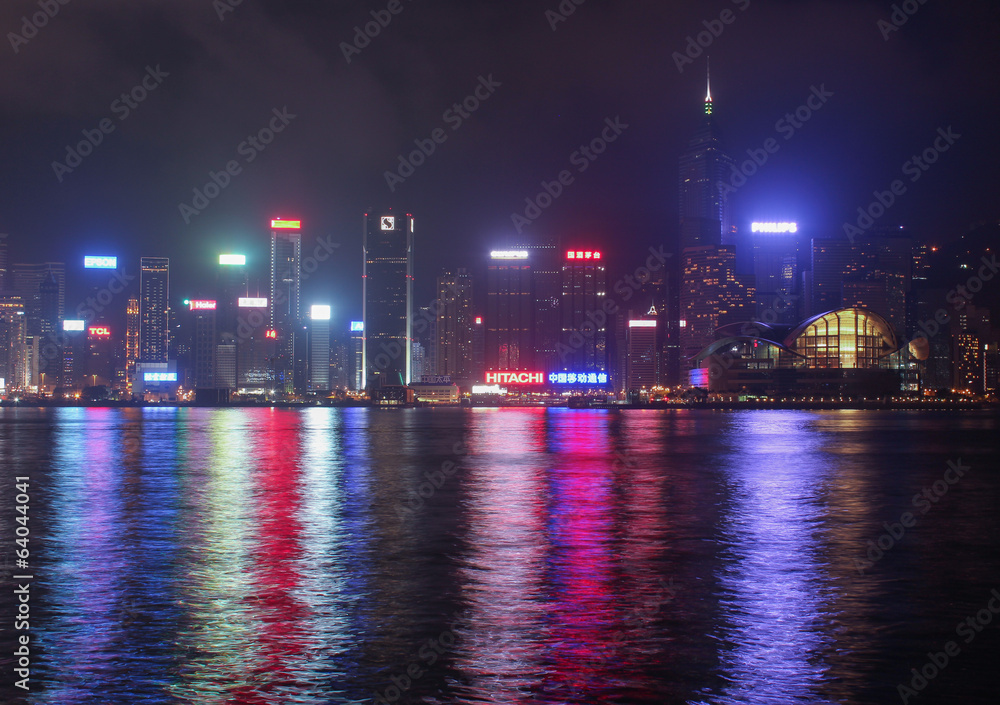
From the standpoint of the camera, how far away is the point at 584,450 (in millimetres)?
66375

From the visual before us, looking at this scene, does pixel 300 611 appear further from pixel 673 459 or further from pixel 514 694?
pixel 673 459

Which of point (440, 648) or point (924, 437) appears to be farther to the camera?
point (924, 437)

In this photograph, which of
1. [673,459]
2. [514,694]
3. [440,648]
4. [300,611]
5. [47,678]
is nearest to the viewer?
[514,694]

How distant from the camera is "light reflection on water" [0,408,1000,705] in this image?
12.6 metres

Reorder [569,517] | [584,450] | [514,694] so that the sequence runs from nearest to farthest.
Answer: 1. [514,694]
2. [569,517]
3. [584,450]

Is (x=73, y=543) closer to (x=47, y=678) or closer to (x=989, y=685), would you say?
(x=47, y=678)

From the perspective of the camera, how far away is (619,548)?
24281 millimetres

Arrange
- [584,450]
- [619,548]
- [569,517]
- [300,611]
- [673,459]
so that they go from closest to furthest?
[300,611], [619,548], [569,517], [673,459], [584,450]

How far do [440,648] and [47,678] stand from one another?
619 cm

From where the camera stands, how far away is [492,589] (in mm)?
18734

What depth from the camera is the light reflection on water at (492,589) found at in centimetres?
1258

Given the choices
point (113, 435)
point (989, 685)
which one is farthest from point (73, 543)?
point (113, 435)

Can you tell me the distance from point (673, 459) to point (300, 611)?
150 feet

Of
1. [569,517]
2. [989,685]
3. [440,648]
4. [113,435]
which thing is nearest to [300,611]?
[440,648]
